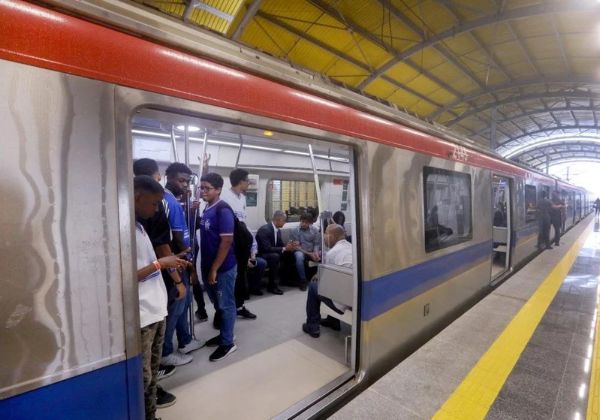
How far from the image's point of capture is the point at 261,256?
5152 mm

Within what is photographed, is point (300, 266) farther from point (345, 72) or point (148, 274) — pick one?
point (345, 72)

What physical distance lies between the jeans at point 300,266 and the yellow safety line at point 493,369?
2869 mm

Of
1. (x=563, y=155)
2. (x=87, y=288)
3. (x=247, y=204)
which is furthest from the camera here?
(x=563, y=155)

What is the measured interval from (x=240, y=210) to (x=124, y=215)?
2.50 m

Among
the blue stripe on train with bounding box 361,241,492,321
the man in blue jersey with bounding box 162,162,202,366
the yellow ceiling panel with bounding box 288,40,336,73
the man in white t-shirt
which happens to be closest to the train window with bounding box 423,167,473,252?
the blue stripe on train with bounding box 361,241,492,321

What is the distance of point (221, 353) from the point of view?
114 inches

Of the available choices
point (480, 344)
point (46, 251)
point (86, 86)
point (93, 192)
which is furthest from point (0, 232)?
point (480, 344)

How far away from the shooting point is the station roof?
22.8ft

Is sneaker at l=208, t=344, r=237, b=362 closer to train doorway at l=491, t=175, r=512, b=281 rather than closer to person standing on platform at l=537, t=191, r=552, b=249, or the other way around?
train doorway at l=491, t=175, r=512, b=281

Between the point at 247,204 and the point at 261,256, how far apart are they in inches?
50.5

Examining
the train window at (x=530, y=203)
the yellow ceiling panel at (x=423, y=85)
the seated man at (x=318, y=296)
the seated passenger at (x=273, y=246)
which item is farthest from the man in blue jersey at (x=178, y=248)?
the yellow ceiling panel at (x=423, y=85)

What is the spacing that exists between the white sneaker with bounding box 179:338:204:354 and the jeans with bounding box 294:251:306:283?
234 cm

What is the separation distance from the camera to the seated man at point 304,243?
523 centimetres

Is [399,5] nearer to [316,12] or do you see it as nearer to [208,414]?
[316,12]
